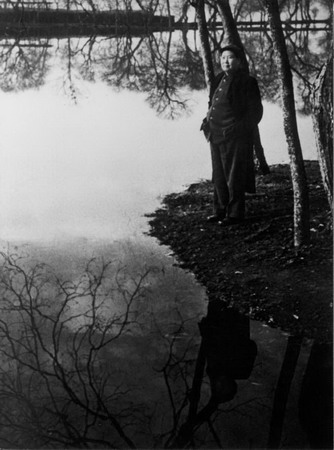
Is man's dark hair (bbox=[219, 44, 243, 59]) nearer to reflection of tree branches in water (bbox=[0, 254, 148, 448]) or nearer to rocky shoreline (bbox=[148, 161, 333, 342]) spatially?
rocky shoreline (bbox=[148, 161, 333, 342])

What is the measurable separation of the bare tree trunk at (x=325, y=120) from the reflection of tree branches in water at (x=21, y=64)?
Answer: 1419mm

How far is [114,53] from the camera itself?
3357 mm

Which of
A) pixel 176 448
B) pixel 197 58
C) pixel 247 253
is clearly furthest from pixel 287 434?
pixel 197 58

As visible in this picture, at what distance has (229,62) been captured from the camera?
3572mm

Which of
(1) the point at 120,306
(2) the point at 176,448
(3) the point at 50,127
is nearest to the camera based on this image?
(2) the point at 176,448

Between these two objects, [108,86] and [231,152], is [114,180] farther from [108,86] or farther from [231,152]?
[231,152]

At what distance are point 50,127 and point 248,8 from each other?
4.13ft

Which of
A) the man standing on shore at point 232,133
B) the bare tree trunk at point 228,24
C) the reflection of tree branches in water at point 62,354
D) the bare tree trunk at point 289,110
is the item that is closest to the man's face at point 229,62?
the man standing on shore at point 232,133

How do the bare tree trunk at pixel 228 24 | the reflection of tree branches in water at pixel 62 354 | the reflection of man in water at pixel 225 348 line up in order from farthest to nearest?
the bare tree trunk at pixel 228 24 < the reflection of man in water at pixel 225 348 < the reflection of tree branches in water at pixel 62 354

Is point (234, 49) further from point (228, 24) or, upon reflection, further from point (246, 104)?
point (246, 104)

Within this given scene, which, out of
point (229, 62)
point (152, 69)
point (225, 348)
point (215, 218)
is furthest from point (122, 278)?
point (229, 62)

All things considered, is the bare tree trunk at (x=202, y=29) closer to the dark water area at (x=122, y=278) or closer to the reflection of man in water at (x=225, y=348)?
the dark water area at (x=122, y=278)

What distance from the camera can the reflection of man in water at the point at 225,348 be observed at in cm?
268

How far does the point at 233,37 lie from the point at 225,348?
1650 mm
